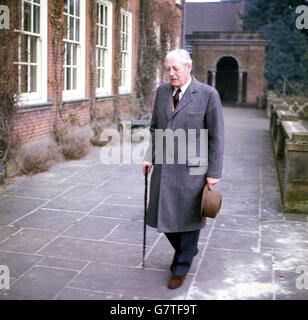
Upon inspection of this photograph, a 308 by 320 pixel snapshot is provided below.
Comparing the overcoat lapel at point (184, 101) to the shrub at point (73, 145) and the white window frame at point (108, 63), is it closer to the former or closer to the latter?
the shrub at point (73, 145)

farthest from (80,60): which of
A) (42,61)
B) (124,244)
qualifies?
(124,244)

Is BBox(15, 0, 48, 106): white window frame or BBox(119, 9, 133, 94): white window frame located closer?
BBox(15, 0, 48, 106): white window frame

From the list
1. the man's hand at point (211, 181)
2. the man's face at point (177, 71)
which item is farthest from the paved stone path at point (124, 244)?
the man's face at point (177, 71)

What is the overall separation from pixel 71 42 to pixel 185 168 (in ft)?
25.0

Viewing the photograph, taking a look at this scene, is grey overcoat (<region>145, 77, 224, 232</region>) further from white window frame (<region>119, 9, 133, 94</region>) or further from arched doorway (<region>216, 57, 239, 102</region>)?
arched doorway (<region>216, 57, 239, 102</region>)

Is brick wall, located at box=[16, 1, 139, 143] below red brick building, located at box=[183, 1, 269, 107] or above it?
below

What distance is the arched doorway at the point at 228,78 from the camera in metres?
36.6

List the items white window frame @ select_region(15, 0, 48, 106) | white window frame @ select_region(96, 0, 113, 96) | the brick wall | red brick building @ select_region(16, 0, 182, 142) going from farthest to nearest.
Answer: white window frame @ select_region(96, 0, 113, 96), white window frame @ select_region(15, 0, 48, 106), red brick building @ select_region(16, 0, 182, 142), the brick wall

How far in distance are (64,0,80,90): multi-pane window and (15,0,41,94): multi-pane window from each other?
45.7 inches

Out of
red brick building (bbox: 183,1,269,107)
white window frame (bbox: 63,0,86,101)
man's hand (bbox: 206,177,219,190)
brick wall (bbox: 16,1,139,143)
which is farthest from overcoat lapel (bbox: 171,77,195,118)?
red brick building (bbox: 183,1,269,107)

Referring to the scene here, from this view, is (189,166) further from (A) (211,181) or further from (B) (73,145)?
(B) (73,145)

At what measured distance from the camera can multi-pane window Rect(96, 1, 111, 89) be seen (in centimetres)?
1237
